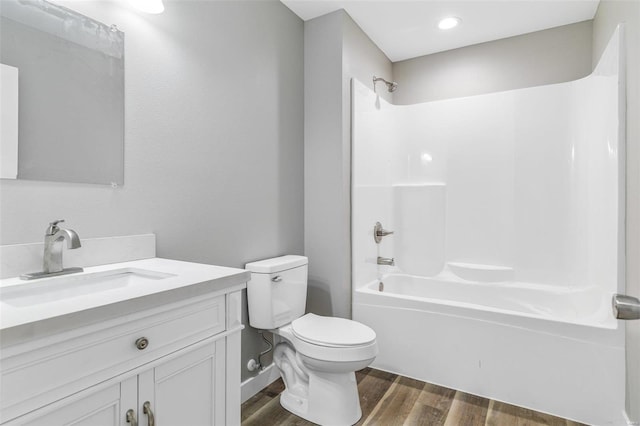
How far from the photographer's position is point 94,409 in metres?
0.83

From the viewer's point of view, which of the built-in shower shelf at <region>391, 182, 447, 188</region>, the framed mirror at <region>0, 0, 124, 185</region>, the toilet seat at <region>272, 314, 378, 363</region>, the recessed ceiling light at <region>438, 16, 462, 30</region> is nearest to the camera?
the framed mirror at <region>0, 0, 124, 185</region>

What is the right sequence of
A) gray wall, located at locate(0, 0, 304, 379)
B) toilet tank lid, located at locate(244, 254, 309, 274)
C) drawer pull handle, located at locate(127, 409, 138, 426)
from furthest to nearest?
toilet tank lid, located at locate(244, 254, 309, 274), gray wall, located at locate(0, 0, 304, 379), drawer pull handle, located at locate(127, 409, 138, 426)

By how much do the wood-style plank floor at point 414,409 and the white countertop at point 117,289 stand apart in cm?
107

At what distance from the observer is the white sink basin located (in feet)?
3.31

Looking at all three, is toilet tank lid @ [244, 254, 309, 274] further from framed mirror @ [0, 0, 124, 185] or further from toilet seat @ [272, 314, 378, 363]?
framed mirror @ [0, 0, 124, 185]

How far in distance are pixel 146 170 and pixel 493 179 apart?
2.66m

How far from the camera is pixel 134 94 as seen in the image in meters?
1.46

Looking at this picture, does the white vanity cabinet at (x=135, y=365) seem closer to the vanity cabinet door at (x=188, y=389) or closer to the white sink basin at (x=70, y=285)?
the vanity cabinet door at (x=188, y=389)

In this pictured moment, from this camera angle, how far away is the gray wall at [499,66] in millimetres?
2691

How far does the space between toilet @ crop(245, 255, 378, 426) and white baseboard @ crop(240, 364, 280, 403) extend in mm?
149

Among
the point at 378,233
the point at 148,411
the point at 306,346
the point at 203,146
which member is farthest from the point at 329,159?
the point at 148,411

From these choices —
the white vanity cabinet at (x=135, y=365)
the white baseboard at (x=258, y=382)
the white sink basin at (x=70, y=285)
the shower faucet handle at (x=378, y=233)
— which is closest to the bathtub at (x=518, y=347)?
the shower faucet handle at (x=378, y=233)

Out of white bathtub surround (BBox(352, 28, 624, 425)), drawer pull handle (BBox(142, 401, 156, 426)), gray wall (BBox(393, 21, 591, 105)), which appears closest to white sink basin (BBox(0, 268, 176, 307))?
drawer pull handle (BBox(142, 401, 156, 426))

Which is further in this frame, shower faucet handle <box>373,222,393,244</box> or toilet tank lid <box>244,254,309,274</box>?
shower faucet handle <box>373,222,393,244</box>
